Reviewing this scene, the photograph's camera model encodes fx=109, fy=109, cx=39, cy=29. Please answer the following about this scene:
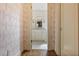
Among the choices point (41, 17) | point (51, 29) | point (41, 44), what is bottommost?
point (41, 44)

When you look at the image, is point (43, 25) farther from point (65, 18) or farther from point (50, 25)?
point (65, 18)

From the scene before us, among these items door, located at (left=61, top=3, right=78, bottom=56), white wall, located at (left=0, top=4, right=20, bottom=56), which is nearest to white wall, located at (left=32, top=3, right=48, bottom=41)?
white wall, located at (left=0, top=4, right=20, bottom=56)

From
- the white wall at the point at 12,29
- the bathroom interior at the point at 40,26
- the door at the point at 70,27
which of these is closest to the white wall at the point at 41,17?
the bathroom interior at the point at 40,26

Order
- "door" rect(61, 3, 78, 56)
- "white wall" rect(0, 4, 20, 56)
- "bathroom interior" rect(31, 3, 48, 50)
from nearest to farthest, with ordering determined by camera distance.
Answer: "door" rect(61, 3, 78, 56), "white wall" rect(0, 4, 20, 56), "bathroom interior" rect(31, 3, 48, 50)

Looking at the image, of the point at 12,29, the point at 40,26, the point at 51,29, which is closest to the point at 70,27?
the point at 51,29

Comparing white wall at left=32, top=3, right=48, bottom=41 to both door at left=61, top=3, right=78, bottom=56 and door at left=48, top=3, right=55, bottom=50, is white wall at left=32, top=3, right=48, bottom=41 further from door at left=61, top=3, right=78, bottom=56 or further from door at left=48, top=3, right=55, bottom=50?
door at left=61, top=3, right=78, bottom=56

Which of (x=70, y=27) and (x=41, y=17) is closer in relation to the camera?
(x=70, y=27)

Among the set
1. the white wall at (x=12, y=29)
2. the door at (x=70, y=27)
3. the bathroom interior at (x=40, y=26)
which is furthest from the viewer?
the bathroom interior at (x=40, y=26)

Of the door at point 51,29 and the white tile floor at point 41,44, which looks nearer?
the door at point 51,29

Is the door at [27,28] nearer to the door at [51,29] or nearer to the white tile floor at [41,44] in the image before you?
the white tile floor at [41,44]

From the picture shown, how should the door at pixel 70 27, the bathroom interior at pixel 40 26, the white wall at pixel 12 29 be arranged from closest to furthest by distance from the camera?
the door at pixel 70 27, the white wall at pixel 12 29, the bathroom interior at pixel 40 26

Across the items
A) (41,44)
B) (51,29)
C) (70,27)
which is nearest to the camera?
(70,27)

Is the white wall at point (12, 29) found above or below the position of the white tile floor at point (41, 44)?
above

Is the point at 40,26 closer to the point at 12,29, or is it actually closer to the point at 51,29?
the point at 51,29
